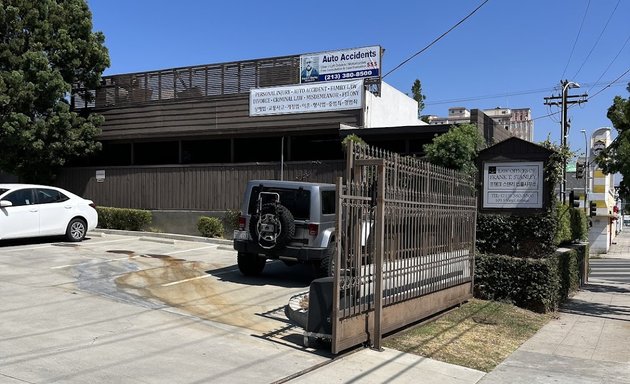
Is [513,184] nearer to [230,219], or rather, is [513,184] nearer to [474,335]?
[474,335]

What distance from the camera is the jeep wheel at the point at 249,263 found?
11.6 metres

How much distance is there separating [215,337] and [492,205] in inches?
274

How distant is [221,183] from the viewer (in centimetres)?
1931

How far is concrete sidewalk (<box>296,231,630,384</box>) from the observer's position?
613cm

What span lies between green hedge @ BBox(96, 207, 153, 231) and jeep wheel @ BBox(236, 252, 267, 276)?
362 inches

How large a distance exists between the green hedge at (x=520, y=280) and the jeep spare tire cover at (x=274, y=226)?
397cm

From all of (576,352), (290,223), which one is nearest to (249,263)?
(290,223)

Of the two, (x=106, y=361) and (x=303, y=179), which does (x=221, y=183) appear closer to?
(x=303, y=179)

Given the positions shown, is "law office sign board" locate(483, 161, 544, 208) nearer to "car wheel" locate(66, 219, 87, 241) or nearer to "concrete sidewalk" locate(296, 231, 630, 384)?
"concrete sidewalk" locate(296, 231, 630, 384)

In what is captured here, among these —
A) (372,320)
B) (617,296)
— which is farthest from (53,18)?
(617,296)

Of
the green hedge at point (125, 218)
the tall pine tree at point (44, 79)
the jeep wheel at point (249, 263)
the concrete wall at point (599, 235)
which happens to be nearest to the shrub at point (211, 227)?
the green hedge at point (125, 218)

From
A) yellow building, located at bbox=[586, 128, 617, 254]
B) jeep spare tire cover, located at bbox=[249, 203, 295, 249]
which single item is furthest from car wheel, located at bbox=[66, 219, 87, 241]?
yellow building, located at bbox=[586, 128, 617, 254]

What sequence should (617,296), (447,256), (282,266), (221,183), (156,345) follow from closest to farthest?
(156,345) → (447,256) → (282,266) → (617,296) → (221,183)

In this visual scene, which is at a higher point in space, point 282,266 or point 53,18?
point 53,18
